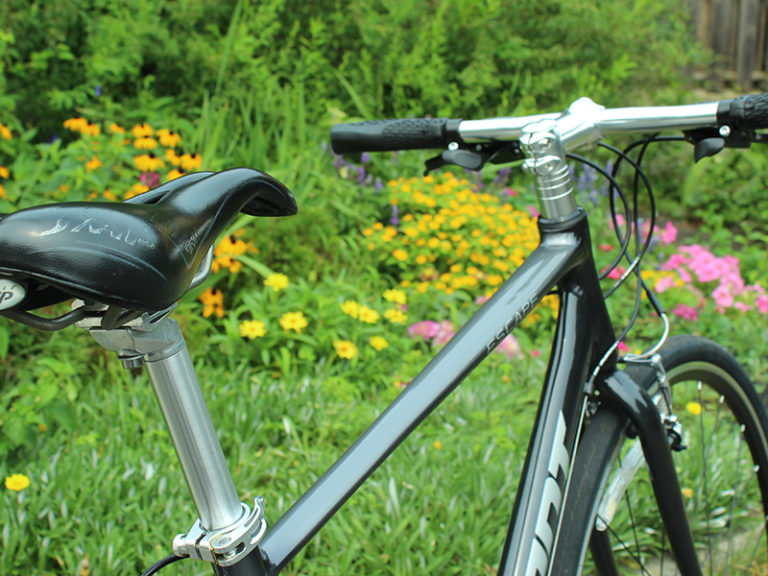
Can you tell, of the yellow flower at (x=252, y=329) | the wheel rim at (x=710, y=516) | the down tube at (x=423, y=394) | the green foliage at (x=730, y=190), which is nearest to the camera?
the down tube at (x=423, y=394)

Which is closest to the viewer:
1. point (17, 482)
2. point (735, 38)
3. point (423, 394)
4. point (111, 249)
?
point (111, 249)

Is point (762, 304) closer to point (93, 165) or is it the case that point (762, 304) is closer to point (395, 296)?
point (395, 296)

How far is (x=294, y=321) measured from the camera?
8.05 feet

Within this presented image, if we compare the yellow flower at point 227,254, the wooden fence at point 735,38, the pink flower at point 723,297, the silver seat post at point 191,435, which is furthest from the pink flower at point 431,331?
the wooden fence at point 735,38

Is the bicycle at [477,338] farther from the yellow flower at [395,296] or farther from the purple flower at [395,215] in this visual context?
the purple flower at [395,215]

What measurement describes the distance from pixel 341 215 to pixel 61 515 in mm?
1795

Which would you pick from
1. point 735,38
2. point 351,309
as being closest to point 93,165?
point 351,309

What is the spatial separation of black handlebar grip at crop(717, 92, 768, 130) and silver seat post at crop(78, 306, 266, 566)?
884 mm

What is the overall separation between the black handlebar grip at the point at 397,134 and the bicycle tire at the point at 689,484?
556 mm

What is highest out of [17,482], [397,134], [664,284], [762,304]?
[762,304]

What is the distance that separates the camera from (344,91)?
393 centimetres

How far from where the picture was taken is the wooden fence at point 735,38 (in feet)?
19.6

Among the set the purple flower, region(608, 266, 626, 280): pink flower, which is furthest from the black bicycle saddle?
region(608, 266, 626, 280): pink flower

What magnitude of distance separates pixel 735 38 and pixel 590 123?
594 centimetres
